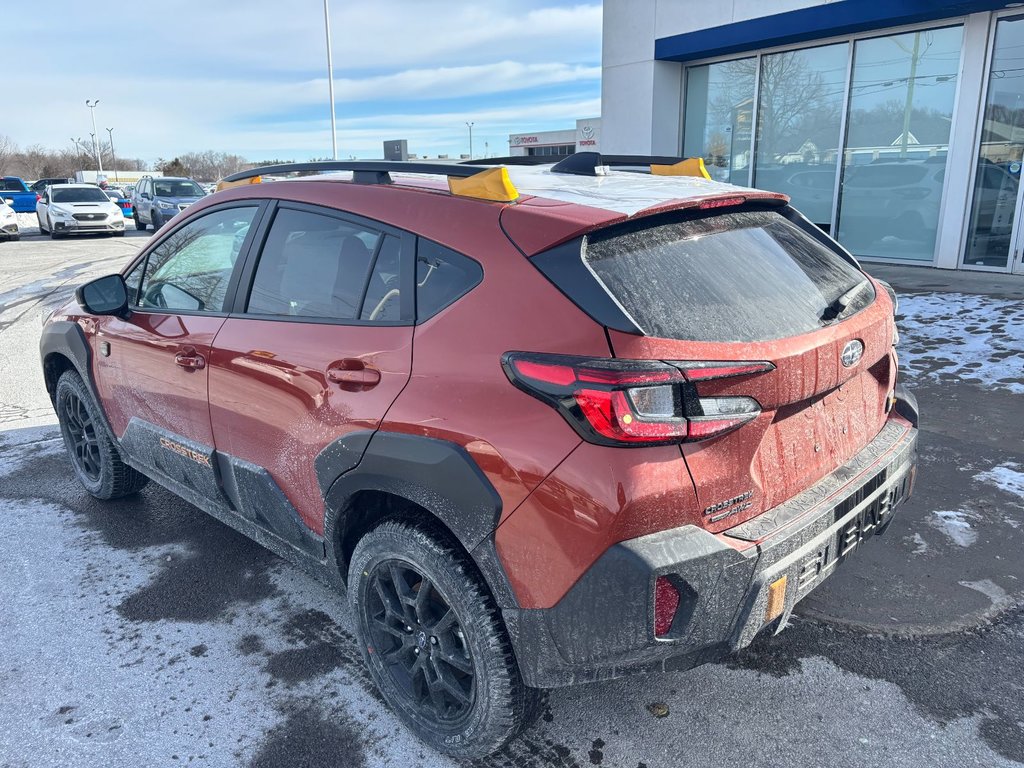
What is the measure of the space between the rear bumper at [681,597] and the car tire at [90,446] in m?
3.02

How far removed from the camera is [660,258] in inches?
83.9

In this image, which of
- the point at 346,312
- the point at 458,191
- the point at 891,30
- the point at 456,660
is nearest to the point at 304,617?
the point at 456,660

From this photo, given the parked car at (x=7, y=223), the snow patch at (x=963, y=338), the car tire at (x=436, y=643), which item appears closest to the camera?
the car tire at (x=436, y=643)

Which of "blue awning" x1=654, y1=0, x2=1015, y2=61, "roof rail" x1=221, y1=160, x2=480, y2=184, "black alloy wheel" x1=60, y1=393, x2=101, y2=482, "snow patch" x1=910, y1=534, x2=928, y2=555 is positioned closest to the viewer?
"roof rail" x1=221, y1=160, x2=480, y2=184

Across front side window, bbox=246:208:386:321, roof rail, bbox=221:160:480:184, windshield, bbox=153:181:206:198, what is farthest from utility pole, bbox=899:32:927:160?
windshield, bbox=153:181:206:198

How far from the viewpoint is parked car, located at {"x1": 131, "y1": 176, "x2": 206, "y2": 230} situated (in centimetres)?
2175

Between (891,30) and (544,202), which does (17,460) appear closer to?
(544,202)

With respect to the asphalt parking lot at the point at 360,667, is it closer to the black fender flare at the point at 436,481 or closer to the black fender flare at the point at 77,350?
the black fender flare at the point at 77,350

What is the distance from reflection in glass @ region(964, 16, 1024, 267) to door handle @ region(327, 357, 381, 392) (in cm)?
1046

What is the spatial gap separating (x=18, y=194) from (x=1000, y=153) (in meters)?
35.3

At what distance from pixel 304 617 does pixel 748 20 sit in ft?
37.5

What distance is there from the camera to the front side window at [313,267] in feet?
8.19

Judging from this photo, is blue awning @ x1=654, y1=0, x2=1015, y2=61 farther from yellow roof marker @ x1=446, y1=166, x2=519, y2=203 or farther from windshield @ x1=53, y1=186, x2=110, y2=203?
windshield @ x1=53, y1=186, x2=110, y2=203

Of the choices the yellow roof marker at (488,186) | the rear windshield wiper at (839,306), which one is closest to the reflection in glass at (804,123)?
the rear windshield wiper at (839,306)
